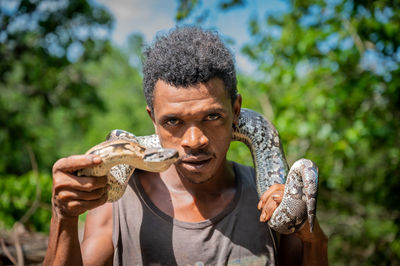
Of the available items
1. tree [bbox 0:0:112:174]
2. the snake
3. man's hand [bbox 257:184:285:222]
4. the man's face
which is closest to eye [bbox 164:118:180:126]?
the man's face

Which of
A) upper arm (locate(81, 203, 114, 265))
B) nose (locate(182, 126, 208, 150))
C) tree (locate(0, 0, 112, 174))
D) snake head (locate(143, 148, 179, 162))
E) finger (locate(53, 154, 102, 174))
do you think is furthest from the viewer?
tree (locate(0, 0, 112, 174))

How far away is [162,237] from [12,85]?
531 inches

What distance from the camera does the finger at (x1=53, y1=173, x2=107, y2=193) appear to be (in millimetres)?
1774

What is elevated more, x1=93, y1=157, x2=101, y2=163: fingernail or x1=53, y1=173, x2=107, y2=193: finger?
x1=93, y1=157, x2=101, y2=163: fingernail

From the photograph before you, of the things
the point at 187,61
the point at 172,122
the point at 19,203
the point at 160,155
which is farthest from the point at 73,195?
the point at 19,203

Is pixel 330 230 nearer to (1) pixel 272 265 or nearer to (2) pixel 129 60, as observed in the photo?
(1) pixel 272 265

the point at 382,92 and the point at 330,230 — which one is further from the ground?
the point at 382,92

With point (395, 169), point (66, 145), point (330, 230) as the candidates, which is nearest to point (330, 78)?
point (395, 169)

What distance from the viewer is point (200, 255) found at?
226cm

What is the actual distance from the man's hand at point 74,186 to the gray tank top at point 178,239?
19.1 inches

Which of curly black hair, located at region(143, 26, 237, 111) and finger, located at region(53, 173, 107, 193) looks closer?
finger, located at region(53, 173, 107, 193)

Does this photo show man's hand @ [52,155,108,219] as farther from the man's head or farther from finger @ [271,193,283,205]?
finger @ [271,193,283,205]

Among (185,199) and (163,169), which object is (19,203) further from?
(163,169)

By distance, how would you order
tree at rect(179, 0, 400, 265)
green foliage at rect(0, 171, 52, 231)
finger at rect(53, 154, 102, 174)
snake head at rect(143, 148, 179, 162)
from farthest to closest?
green foliage at rect(0, 171, 52, 231) < tree at rect(179, 0, 400, 265) < snake head at rect(143, 148, 179, 162) < finger at rect(53, 154, 102, 174)
